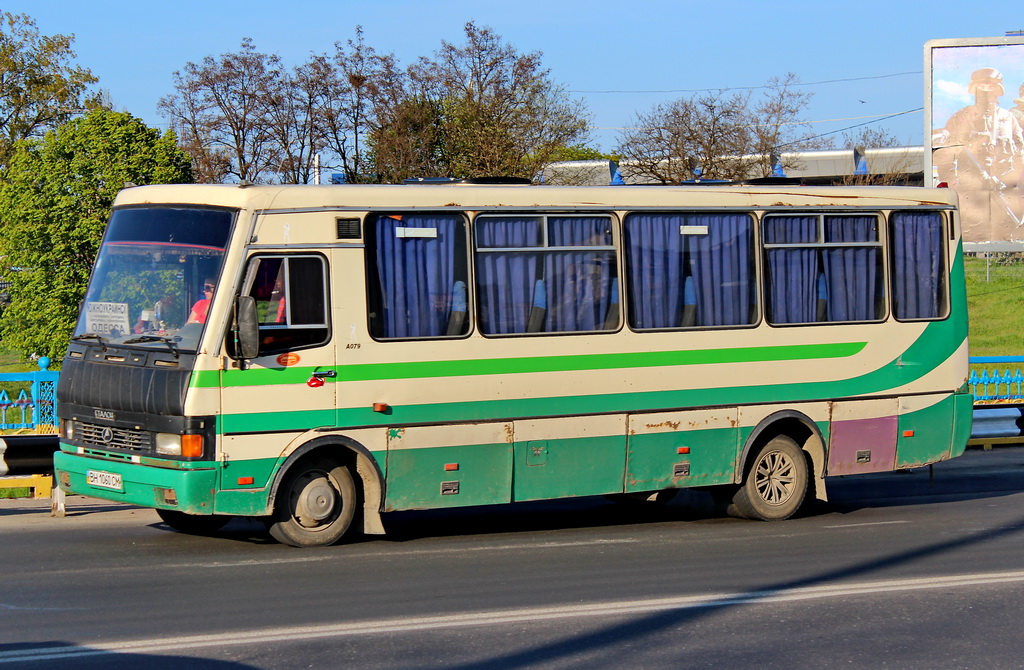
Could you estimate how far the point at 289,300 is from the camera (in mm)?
9305

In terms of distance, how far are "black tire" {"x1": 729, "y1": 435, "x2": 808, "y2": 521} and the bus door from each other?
419cm

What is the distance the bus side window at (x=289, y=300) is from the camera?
9.20 meters

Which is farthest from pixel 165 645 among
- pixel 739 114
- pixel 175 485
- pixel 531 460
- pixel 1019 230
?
pixel 1019 230

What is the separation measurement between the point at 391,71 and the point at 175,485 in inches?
1047

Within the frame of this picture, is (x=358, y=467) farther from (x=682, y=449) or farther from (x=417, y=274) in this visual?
(x=682, y=449)

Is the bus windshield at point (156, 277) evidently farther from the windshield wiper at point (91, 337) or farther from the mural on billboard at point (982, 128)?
the mural on billboard at point (982, 128)

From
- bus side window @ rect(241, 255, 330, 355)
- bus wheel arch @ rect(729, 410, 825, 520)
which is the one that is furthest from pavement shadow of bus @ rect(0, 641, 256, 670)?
bus wheel arch @ rect(729, 410, 825, 520)

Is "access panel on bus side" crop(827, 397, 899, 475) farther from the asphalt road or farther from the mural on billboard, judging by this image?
the mural on billboard

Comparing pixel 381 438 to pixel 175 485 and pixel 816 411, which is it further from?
pixel 816 411

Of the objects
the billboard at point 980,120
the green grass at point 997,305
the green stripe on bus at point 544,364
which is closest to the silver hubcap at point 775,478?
the green stripe on bus at point 544,364

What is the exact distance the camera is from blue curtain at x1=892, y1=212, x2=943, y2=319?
12.2 meters

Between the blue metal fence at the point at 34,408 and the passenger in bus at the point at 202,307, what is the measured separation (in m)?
8.88

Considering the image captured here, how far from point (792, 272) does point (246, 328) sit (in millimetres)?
5376

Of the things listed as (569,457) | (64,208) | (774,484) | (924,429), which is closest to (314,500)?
(569,457)
